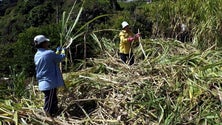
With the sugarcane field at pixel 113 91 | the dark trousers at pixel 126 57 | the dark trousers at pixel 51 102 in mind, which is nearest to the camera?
the sugarcane field at pixel 113 91

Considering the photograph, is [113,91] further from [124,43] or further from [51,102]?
[124,43]

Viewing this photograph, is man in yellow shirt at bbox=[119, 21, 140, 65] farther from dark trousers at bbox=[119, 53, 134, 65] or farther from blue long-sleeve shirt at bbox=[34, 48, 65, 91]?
blue long-sleeve shirt at bbox=[34, 48, 65, 91]

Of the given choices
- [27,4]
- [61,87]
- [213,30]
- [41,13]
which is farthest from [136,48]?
[27,4]

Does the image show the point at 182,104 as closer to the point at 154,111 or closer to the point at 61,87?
the point at 154,111

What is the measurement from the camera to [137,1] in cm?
6234

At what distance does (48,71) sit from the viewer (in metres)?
3.96

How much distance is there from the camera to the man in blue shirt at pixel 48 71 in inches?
155

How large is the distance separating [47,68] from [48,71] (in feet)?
0.10

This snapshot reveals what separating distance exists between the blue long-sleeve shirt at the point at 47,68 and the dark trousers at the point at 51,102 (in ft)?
0.17

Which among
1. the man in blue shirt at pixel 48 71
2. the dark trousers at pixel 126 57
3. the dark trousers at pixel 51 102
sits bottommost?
the dark trousers at pixel 126 57

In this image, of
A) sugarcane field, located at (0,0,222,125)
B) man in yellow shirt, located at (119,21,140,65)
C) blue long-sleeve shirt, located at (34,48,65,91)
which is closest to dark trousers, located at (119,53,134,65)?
man in yellow shirt, located at (119,21,140,65)

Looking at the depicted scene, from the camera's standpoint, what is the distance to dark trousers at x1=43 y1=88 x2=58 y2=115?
155 inches

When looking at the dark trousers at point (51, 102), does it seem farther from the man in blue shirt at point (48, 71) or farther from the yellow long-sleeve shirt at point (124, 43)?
the yellow long-sleeve shirt at point (124, 43)

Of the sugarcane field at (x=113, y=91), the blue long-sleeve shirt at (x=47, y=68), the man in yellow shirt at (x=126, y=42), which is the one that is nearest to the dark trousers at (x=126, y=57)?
the man in yellow shirt at (x=126, y=42)
